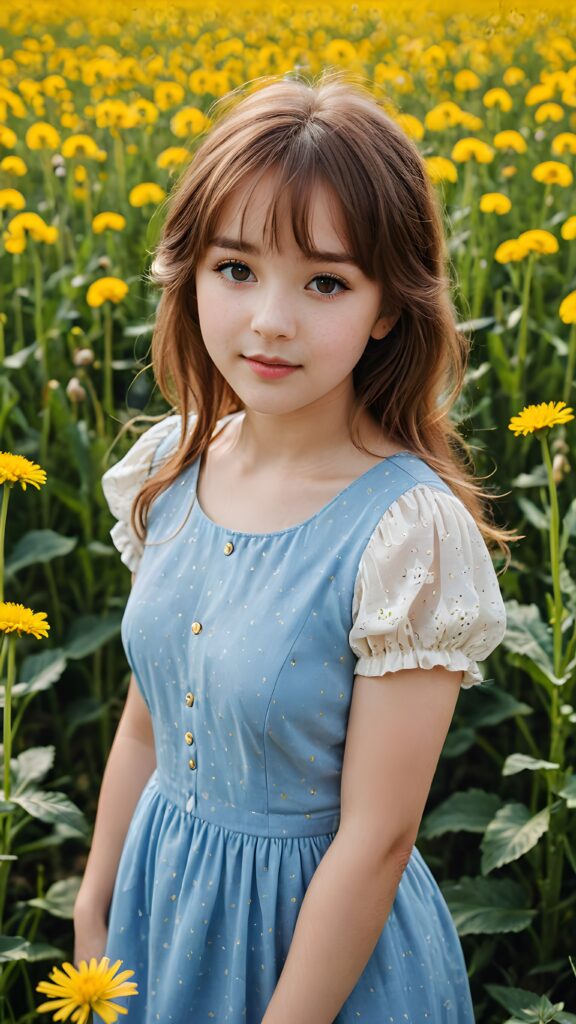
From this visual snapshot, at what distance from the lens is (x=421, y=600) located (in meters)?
1.02

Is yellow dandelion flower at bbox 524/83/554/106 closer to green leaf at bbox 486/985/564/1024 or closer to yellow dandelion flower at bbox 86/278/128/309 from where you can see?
yellow dandelion flower at bbox 86/278/128/309

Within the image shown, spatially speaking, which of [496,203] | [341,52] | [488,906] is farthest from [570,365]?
[341,52]

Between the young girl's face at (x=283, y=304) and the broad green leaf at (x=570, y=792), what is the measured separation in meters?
0.72

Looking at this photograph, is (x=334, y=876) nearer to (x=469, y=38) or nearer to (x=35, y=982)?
(x=35, y=982)

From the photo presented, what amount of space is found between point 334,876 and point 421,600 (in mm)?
251

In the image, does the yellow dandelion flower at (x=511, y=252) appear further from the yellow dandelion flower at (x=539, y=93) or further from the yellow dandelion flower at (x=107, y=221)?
the yellow dandelion flower at (x=539, y=93)

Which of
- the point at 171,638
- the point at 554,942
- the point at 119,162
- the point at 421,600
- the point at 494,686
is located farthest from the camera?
the point at 119,162

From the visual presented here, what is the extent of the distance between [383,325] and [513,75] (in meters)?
1.96

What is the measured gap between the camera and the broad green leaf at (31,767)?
4.96 ft

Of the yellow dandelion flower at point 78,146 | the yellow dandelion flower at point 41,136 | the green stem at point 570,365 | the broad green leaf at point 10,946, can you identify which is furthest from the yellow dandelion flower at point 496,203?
the broad green leaf at point 10,946

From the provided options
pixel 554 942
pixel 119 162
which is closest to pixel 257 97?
pixel 554 942

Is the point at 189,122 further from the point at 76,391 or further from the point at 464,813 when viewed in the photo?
the point at 464,813

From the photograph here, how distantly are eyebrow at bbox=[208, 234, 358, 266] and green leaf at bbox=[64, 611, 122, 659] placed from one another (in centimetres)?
96

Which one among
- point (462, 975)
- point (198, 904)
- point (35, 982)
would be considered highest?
point (198, 904)
